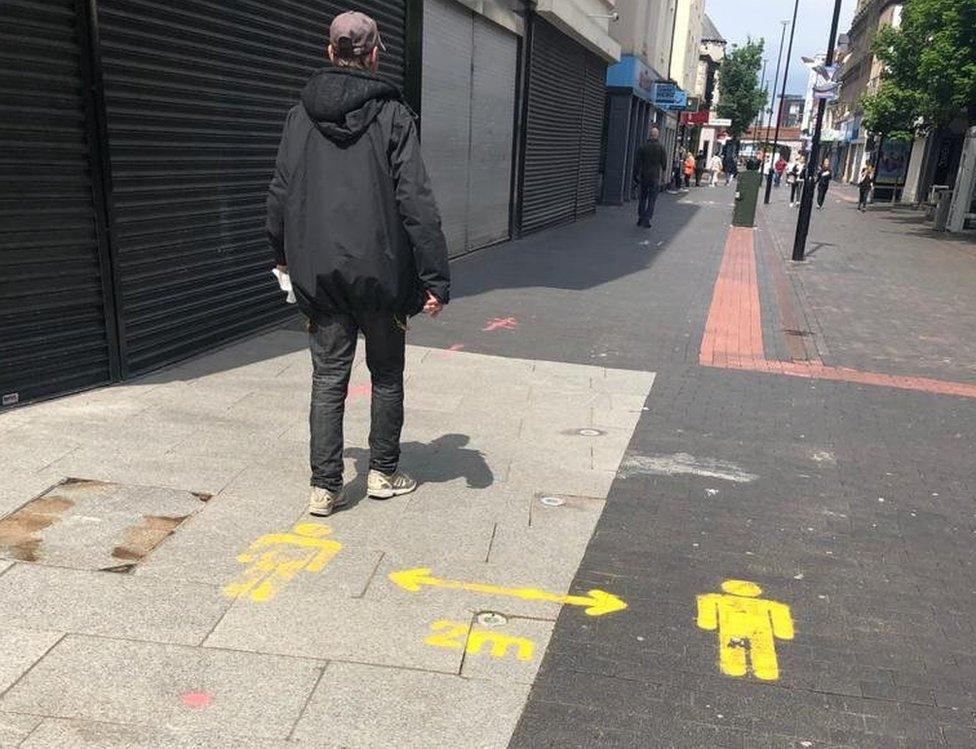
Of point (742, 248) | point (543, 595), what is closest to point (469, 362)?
point (543, 595)

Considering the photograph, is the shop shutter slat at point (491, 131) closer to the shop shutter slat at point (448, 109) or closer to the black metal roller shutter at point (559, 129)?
the shop shutter slat at point (448, 109)

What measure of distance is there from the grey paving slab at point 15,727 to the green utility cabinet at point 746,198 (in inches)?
760

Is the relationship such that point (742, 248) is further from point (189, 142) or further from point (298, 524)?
point (298, 524)

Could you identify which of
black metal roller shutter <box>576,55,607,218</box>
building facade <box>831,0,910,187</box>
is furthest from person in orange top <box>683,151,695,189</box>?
black metal roller shutter <box>576,55,607,218</box>

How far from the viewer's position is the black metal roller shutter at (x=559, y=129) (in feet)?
49.1

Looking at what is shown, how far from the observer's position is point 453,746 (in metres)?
2.33

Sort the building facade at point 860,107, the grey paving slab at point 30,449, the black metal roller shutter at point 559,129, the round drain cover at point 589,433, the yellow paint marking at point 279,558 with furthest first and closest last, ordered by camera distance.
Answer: the building facade at point 860,107, the black metal roller shutter at point 559,129, the round drain cover at point 589,433, the grey paving slab at point 30,449, the yellow paint marking at point 279,558

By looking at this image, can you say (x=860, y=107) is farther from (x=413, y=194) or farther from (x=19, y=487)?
(x=19, y=487)

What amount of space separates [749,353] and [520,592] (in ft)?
15.6

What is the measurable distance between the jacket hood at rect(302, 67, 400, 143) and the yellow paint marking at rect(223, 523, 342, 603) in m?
1.63

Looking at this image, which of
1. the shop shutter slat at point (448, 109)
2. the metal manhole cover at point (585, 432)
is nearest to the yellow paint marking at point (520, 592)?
the metal manhole cover at point (585, 432)

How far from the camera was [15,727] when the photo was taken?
2.28m

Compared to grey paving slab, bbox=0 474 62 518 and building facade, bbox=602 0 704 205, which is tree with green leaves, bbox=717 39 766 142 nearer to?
building facade, bbox=602 0 704 205

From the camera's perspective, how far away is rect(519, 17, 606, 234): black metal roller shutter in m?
15.0
